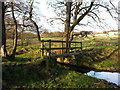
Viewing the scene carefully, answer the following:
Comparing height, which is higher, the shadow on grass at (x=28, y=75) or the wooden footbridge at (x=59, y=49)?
the wooden footbridge at (x=59, y=49)

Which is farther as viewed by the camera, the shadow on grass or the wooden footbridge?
the wooden footbridge

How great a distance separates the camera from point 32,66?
728cm

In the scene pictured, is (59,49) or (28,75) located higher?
(59,49)

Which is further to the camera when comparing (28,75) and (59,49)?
(59,49)

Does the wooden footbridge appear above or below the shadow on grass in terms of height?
above

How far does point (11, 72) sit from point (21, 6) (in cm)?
747

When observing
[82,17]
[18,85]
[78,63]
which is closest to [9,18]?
[82,17]

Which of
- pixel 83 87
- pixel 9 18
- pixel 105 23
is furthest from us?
pixel 9 18

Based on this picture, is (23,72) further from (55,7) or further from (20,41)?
(20,41)

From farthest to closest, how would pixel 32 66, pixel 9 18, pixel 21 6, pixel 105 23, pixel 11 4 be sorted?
pixel 9 18 → pixel 105 23 → pixel 21 6 → pixel 11 4 → pixel 32 66

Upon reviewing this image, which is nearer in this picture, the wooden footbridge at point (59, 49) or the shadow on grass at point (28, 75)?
the shadow on grass at point (28, 75)

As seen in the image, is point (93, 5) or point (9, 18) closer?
point (93, 5)

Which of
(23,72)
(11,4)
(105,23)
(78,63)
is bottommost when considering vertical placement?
(78,63)

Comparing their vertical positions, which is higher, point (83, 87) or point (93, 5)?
point (93, 5)
